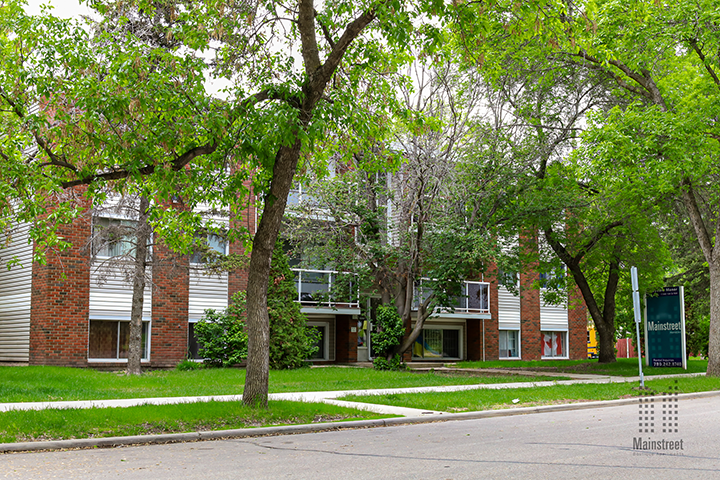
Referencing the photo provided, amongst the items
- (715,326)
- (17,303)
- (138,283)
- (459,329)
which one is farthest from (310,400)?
(459,329)

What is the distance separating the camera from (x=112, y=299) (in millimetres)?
25031

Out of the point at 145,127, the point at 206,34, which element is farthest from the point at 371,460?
the point at 206,34

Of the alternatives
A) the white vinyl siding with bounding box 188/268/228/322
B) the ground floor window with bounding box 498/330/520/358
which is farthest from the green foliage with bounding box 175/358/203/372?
the ground floor window with bounding box 498/330/520/358

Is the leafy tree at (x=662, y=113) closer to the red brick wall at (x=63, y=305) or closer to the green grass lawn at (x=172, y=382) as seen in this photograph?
the green grass lawn at (x=172, y=382)

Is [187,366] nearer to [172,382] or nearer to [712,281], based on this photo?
[172,382]

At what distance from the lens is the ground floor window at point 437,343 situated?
1352 inches

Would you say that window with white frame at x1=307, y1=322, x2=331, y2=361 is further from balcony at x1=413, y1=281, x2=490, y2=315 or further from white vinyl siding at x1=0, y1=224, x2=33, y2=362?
white vinyl siding at x1=0, y1=224, x2=33, y2=362

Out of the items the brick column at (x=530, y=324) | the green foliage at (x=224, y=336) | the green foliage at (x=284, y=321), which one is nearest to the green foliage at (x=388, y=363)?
the green foliage at (x=284, y=321)

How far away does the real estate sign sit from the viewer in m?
24.2

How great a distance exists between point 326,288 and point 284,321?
4.59 meters

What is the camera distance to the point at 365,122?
11750 millimetres

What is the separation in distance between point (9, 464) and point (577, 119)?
72.1 feet

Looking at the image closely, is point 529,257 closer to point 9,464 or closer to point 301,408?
point 301,408

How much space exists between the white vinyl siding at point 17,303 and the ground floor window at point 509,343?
2240cm
